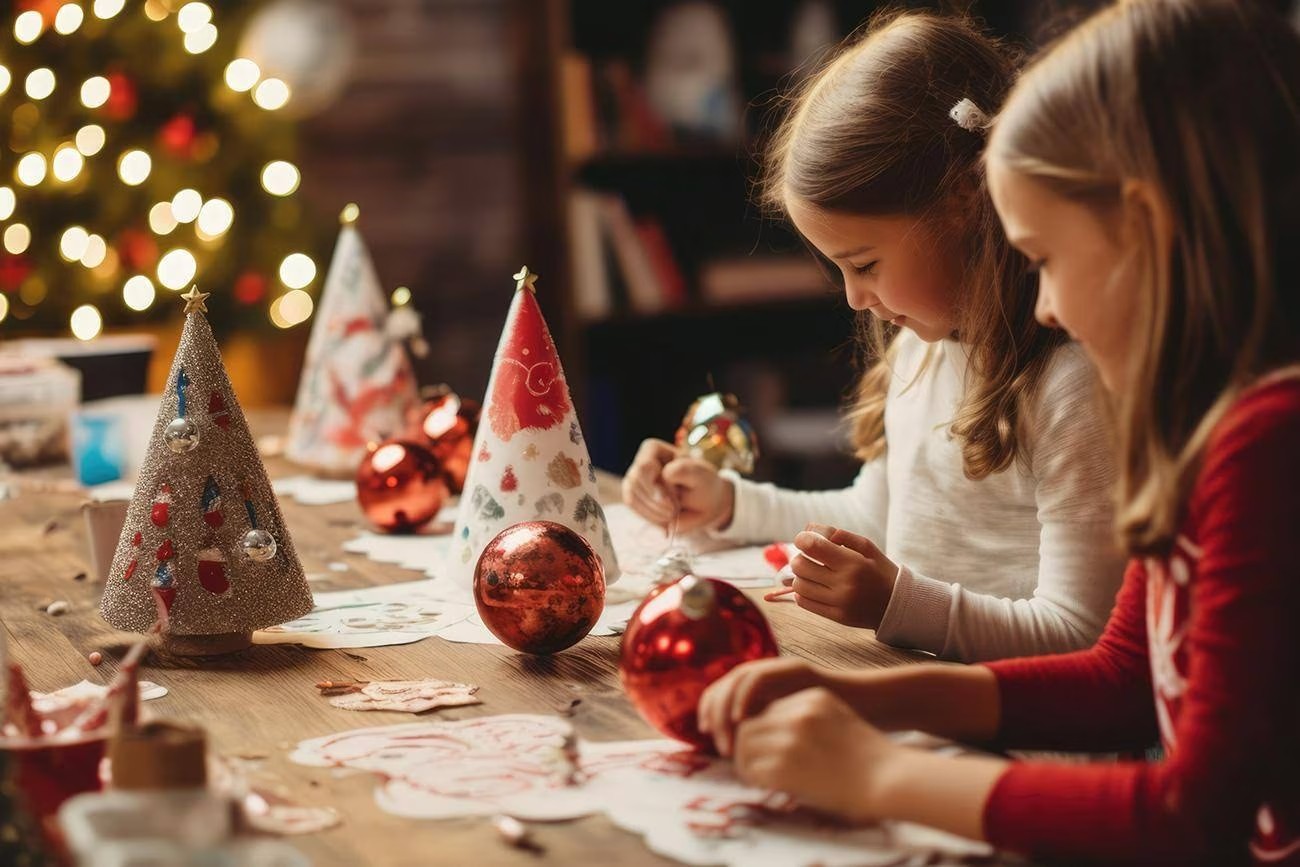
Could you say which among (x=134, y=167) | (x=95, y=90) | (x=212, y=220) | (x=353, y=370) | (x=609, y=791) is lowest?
(x=609, y=791)

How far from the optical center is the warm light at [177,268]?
9.68 feet

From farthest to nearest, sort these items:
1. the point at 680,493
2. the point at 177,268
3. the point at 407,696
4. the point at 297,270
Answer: the point at 297,270 < the point at 177,268 < the point at 680,493 < the point at 407,696

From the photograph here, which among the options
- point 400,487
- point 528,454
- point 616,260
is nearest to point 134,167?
point 616,260

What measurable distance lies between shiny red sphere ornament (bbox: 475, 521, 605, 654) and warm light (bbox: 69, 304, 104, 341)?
2127 millimetres

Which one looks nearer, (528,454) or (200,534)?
(200,534)

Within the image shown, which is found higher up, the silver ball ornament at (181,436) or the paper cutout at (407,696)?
the silver ball ornament at (181,436)

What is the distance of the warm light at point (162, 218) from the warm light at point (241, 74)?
0.95 feet

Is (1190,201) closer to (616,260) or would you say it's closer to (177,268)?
(177,268)

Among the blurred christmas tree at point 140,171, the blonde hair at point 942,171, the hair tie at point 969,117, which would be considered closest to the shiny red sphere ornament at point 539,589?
the blonde hair at point 942,171

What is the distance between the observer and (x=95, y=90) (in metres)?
2.83

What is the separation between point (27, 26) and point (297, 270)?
2.35 ft

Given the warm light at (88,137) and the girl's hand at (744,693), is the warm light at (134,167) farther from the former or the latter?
the girl's hand at (744,693)

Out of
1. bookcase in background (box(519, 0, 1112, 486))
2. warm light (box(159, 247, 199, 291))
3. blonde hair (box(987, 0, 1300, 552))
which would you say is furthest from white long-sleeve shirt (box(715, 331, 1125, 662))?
warm light (box(159, 247, 199, 291))

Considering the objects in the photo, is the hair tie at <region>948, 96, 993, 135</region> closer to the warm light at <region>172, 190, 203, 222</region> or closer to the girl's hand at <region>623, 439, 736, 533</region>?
the girl's hand at <region>623, 439, 736, 533</region>
